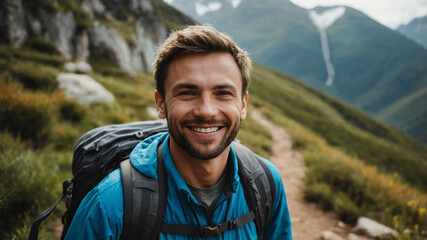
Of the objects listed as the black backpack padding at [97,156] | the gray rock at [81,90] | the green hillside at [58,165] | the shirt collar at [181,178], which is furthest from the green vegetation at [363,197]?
the gray rock at [81,90]

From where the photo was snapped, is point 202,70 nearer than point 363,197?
Yes

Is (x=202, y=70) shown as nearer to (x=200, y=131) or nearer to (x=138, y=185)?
(x=200, y=131)

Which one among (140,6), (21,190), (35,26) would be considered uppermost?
(140,6)

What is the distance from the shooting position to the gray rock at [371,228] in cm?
467

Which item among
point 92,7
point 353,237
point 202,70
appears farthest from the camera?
point 92,7

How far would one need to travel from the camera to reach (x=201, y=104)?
1971mm

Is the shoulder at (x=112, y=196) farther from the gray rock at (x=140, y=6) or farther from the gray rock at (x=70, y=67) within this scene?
the gray rock at (x=140, y=6)

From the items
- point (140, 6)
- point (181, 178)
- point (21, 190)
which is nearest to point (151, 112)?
point (21, 190)

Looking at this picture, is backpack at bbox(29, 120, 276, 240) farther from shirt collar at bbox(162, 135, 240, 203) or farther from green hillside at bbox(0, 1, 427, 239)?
green hillside at bbox(0, 1, 427, 239)

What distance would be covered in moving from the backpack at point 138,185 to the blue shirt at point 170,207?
0.15ft

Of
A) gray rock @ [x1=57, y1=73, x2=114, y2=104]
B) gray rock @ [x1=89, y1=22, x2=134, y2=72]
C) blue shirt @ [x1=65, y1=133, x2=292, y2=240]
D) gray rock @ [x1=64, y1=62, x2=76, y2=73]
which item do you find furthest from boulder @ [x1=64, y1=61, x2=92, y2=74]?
blue shirt @ [x1=65, y1=133, x2=292, y2=240]

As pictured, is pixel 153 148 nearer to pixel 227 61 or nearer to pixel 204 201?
pixel 204 201

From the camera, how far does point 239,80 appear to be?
87.7 inches

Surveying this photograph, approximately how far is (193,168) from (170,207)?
1.22 feet
